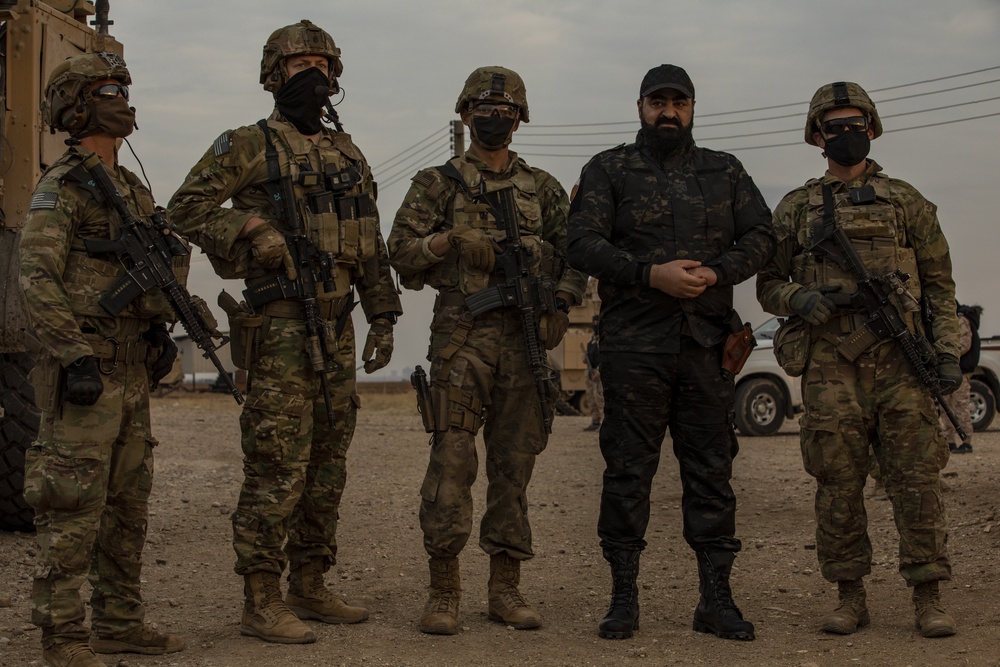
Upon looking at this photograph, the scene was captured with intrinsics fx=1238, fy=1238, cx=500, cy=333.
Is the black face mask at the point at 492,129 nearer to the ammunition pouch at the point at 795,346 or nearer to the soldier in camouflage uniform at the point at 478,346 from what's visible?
the soldier in camouflage uniform at the point at 478,346

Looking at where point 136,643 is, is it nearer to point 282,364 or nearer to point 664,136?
point 282,364

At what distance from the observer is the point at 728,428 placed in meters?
5.74

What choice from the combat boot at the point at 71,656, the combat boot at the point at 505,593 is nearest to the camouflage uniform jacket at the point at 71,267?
the combat boot at the point at 71,656

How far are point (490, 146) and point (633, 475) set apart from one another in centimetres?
172

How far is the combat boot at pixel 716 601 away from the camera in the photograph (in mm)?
5586

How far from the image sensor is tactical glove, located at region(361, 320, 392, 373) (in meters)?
5.88

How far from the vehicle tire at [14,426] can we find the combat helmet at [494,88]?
361 centimetres

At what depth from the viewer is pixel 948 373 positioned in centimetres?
569

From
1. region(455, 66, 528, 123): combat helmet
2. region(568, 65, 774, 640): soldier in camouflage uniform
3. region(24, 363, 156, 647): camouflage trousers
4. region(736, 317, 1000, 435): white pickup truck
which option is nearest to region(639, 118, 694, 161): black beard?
region(568, 65, 774, 640): soldier in camouflage uniform

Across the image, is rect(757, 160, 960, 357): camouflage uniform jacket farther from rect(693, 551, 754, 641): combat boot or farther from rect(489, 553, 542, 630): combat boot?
rect(489, 553, 542, 630): combat boot

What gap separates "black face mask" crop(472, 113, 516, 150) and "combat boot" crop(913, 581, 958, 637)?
2.85m

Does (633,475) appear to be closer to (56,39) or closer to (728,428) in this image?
(728,428)

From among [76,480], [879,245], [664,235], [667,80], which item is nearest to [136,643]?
[76,480]

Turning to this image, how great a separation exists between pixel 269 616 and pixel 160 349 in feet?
4.28
